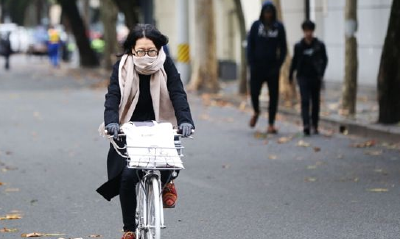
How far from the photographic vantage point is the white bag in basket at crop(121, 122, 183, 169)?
6508mm

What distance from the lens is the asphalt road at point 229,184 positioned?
8.89 metres

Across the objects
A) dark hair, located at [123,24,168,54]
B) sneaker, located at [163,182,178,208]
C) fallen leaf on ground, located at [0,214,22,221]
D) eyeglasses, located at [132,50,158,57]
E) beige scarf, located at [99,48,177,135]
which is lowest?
fallen leaf on ground, located at [0,214,22,221]

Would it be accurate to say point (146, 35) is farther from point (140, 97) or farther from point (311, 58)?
point (311, 58)

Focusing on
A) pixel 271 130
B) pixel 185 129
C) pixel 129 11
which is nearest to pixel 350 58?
pixel 271 130

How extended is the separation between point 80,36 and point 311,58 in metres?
31.1

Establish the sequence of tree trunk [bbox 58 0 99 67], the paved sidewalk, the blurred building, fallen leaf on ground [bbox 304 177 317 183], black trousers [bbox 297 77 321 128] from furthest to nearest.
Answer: tree trunk [bbox 58 0 99 67], the blurred building, black trousers [bbox 297 77 321 128], the paved sidewalk, fallen leaf on ground [bbox 304 177 317 183]

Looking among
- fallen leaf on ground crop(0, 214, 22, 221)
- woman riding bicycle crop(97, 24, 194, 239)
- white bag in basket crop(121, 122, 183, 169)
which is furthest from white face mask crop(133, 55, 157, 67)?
fallen leaf on ground crop(0, 214, 22, 221)

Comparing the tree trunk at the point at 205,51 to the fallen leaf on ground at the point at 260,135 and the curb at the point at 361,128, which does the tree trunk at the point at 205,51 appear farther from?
the fallen leaf on ground at the point at 260,135

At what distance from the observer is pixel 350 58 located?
18312 millimetres

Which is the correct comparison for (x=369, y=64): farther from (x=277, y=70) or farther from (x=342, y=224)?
(x=342, y=224)

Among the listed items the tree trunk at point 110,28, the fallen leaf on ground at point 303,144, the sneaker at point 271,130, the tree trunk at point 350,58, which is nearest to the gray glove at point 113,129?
the fallen leaf on ground at point 303,144

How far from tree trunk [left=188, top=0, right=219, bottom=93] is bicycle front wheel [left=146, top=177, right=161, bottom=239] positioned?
2045 centimetres

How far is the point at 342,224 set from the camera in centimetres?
890

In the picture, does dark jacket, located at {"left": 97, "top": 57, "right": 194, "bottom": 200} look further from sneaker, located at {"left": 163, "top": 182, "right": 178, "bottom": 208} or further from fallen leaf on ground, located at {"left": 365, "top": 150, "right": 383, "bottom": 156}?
fallen leaf on ground, located at {"left": 365, "top": 150, "right": 383, "bottom": 156}
